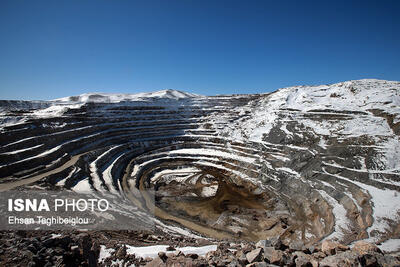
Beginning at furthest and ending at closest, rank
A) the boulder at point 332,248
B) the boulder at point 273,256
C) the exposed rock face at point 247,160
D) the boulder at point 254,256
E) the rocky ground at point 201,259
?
the exposed rock face at point 247,160, the boulder at point 332,248, the boulder at point 254,256, the boulder at point 273,256, the rocky ground at point 201,259

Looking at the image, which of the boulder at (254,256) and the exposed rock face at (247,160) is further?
the exposed rock face at (247,160)

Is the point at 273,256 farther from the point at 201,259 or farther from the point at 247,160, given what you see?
the point at 247,160

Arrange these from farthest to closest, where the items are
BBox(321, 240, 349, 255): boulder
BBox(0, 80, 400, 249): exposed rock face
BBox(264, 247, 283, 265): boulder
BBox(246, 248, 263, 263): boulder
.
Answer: BBox(0, 80, 400, 249): exposed rock face → BBox(321, 240, 349, 255): boulder → BBox(246, 248, 263, 263): boulder → BBox(264, 247, 283, 265): boulder

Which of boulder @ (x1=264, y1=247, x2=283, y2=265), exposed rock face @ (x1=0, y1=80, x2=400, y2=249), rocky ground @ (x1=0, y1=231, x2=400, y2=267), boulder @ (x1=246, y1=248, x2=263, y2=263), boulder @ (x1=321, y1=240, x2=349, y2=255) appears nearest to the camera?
rocky ground @ (x1=0, y1=231, x2=400, y2=267)

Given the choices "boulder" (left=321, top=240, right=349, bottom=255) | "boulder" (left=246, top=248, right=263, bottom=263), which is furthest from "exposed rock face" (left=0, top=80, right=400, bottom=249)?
"boulder" (left=246, top=248, right=263, bottom=263)

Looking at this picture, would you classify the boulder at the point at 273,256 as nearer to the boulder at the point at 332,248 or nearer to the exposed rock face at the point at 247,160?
the boulder at the point at 332,248

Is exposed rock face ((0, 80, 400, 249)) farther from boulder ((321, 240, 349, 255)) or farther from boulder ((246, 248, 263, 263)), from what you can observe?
boulder ((246, 248, 263, 263))

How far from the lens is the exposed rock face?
2184cm

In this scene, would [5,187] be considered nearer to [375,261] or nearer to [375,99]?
[375,261]

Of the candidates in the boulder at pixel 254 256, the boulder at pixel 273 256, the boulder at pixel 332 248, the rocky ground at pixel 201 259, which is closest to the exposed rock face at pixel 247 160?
the boulder at pixel 332 248

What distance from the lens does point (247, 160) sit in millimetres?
35656

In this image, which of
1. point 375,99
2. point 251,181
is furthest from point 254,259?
point 375,99

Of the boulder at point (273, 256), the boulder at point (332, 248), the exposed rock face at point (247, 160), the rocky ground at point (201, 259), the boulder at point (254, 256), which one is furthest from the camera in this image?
the exposed rock face at point (247, 160)

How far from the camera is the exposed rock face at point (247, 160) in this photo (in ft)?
71.7
